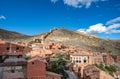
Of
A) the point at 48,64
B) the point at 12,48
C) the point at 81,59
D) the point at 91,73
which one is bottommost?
the point at 91,73

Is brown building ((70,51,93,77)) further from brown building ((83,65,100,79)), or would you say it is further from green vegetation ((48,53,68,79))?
green vegetation ((48,53,68,79))

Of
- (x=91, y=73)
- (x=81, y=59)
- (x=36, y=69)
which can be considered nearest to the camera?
(x=36, y=69)

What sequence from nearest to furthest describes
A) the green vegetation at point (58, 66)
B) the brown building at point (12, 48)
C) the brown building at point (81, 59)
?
the green vegetation at point (58, 66) < the brown building at point (12, 48) < the brown building at point (81, 59)

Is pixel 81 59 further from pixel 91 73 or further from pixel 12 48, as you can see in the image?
pixel 12 48

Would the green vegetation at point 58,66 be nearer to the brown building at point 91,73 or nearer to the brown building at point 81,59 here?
the brown building at point 91,73

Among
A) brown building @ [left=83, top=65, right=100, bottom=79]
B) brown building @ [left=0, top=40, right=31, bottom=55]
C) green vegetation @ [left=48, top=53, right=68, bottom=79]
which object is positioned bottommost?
brown building @ [left=83, top=65, right=100, bottom=79]

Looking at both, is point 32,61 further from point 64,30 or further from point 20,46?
point 64,30

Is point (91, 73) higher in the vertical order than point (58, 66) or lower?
lower

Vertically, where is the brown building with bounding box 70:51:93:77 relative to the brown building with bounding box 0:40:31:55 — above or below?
below

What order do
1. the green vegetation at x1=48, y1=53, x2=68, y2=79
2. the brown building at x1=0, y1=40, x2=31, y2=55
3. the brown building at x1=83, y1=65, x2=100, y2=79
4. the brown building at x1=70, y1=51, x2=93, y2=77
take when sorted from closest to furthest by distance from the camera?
the green vegetation at x1=48, y1=53, x2=68, y2=79, the brown building at x1=83, y1=65, x2=100, y2=79, the brown building at x1=0, y1=40, x2=31, y2=55, the brown building at x1=70, y1=51, x2=93, y2=77

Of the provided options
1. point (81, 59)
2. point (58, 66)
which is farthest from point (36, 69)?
point (81, 59)

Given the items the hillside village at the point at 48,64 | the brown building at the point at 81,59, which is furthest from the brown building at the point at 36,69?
the brown building at the point at 81,59

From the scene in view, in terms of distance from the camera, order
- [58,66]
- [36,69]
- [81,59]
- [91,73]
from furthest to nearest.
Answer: [81,59] → [91,73] → [58,66] → [36,69]

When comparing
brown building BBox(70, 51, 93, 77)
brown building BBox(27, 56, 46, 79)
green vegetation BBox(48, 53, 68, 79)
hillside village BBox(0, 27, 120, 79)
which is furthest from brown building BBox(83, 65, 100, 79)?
brown building BBox(27, 56, 46, 79)
